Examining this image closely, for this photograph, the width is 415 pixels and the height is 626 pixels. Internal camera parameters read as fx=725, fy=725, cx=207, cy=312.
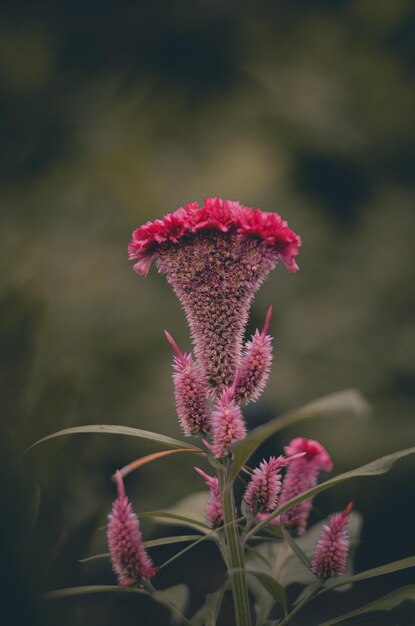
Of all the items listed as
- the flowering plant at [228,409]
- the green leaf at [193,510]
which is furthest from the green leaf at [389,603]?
the green leaf at [193,510]

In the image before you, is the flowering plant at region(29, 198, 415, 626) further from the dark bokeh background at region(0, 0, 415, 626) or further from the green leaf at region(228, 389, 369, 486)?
the dark bokeh background at region(0, 0, 415, 626)

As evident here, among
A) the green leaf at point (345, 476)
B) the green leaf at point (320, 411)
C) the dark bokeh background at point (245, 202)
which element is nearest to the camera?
the green leaf at point (320, 411)

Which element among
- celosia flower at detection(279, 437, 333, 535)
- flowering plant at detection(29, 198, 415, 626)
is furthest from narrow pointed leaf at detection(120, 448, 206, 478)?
celosia flower at detection(279, 437, 333, 535)

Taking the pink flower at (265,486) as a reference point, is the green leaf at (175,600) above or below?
below

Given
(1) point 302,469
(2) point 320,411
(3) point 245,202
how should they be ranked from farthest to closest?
(3) point 245,202 < (1) point 302,469 < (2) point 320,411

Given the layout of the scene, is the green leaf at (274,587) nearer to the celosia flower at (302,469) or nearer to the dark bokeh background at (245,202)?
the celosia flower at (302,469)

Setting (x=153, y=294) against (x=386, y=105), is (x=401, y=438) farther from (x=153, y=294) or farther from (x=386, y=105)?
(x=386, y=105)

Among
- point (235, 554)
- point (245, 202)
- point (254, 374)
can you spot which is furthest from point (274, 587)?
point (245, 202)

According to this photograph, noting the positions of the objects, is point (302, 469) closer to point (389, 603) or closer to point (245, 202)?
point (389, 603)

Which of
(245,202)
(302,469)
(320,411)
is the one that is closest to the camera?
(320,411)
